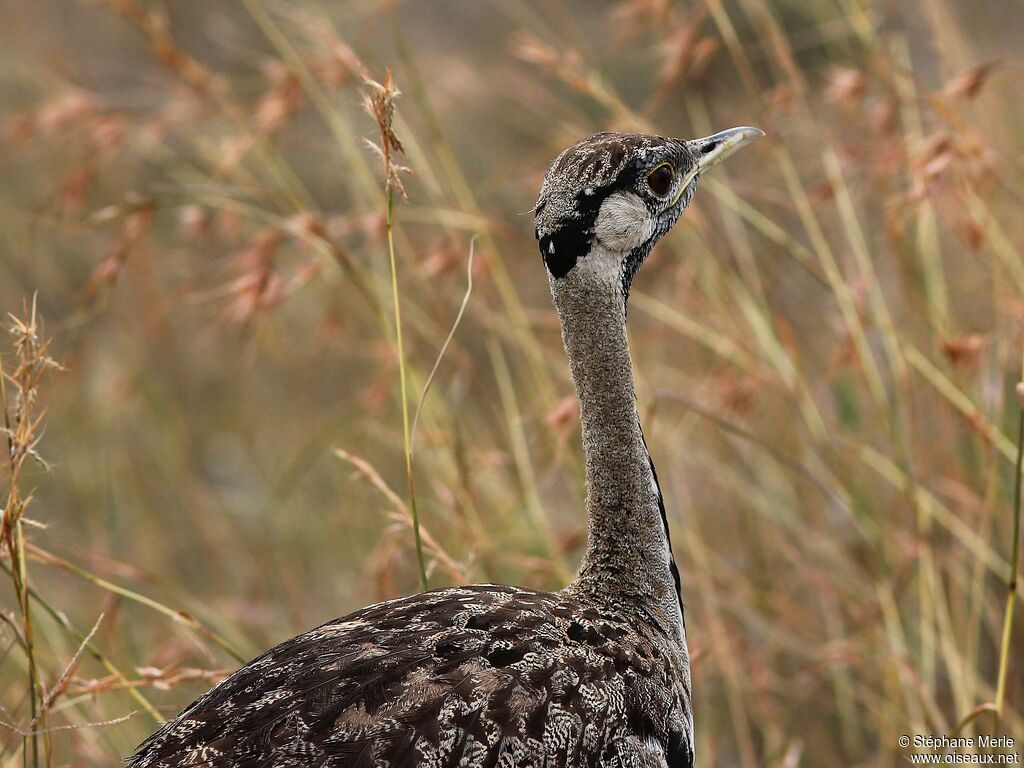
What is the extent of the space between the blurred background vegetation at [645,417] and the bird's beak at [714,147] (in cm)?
50

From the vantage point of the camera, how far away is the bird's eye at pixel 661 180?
106 inches

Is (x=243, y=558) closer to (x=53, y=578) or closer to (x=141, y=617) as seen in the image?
(x=141, y=617)

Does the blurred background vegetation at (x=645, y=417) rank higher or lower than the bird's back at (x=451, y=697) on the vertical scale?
higher

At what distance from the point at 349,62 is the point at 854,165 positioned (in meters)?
1.85

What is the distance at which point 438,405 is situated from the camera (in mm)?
3697

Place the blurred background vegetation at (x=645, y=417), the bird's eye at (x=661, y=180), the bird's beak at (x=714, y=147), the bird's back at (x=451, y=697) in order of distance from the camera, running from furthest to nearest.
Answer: the blurred background vegetation at (x=645, y=417), the bird's beak at (x=714, y=147), the bird's eye at (x=661, y=180), the bird's back at (x=451, y=697)

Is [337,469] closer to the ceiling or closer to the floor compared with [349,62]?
closer to the floor

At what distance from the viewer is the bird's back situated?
2.10m

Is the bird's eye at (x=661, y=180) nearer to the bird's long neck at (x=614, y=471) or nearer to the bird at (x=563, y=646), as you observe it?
the bird at (x=563, y=646)

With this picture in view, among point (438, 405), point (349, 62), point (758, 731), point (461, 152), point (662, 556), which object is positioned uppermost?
point (461, 152)

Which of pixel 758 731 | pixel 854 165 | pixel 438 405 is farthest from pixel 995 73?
pixel 438 405

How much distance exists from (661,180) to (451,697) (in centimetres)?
123

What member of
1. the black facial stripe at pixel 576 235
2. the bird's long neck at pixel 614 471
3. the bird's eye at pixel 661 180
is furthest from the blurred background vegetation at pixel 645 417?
the bird's eye at pixel 661 180

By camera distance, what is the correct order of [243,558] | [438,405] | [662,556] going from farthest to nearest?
[243,558] → [438,405] → [662,556]
